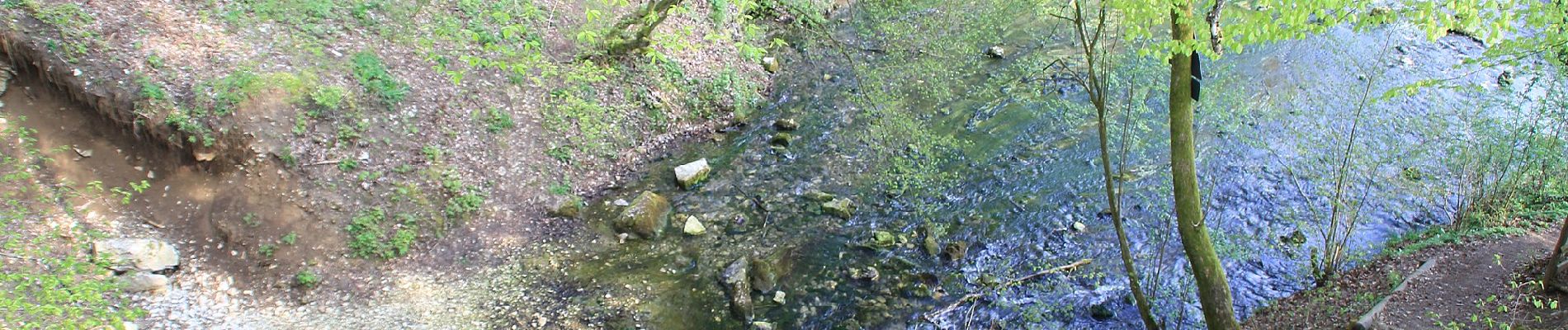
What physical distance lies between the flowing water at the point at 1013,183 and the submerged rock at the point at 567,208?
0.75ft

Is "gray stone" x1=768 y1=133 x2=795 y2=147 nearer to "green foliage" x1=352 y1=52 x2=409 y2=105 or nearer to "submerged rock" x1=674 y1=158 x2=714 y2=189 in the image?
"submerged rock" x1=674 y1=158 x2=714 y2=189

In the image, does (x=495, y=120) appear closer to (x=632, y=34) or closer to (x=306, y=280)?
(x=632, y=34)

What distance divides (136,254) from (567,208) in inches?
163

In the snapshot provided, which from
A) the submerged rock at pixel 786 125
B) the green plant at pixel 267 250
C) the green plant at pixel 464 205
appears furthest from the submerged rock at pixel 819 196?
the green plant at pixel 267 250

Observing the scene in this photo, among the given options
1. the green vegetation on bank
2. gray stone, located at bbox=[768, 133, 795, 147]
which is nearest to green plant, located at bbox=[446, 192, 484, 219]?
the green vegetation on bank

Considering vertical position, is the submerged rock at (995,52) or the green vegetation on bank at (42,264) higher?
the submerged rock at (995,52)

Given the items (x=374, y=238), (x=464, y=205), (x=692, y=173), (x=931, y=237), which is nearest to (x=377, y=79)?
(x=464, y=205)

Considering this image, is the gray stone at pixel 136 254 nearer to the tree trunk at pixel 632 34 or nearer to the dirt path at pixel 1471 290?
the tree trunk at pixel 632 34

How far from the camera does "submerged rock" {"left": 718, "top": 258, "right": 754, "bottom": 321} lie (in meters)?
7.69

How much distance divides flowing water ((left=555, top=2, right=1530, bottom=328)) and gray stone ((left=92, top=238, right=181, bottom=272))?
12.7ft

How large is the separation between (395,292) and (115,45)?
439cm

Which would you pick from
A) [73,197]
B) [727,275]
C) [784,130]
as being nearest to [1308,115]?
[784,130]

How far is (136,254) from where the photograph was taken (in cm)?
706

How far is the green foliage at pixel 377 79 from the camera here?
→ 9.46 metres
